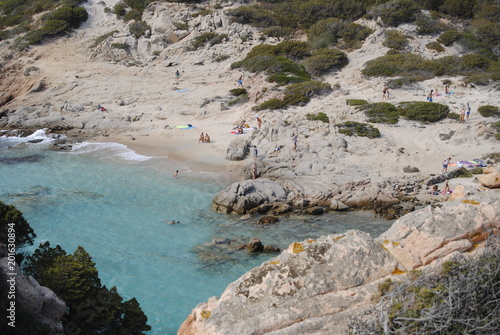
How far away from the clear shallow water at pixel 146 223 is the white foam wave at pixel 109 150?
7.7 inches

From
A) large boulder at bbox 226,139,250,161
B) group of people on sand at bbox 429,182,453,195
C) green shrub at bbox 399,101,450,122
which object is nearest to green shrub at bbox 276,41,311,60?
green shrub at bbox 399,101,450,122

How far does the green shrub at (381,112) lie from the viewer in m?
31.7

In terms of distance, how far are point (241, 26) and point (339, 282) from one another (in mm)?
44990

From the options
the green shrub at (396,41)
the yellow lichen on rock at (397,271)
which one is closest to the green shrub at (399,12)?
the green shrub at (396,41)

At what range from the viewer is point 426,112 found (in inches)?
1261

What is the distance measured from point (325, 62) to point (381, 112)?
11386 mm

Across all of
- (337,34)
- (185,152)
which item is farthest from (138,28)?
(185,152)

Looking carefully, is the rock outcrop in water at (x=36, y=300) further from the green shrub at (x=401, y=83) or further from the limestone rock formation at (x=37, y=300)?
the green shrub at (x=401, y=83)

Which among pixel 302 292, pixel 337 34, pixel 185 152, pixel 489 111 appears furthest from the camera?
pixel 337 34

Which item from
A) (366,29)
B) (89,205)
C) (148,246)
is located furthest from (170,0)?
(148,246)

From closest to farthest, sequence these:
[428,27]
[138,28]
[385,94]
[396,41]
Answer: [385,94]
[396,41]
[428,27]
[138,28]

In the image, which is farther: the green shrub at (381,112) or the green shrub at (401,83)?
the green shrub at (401,83)

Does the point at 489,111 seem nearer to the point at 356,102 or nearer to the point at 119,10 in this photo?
the point at 356,102

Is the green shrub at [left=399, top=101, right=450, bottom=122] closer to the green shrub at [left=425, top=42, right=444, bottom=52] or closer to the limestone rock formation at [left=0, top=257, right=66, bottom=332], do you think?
the green shrub at [left=425, top=42, right=444, bottom=52]
